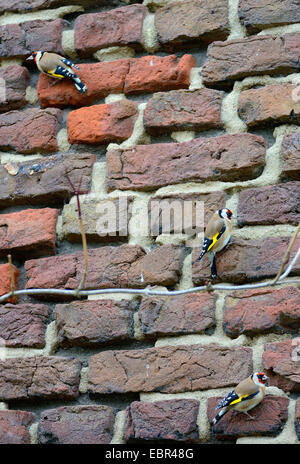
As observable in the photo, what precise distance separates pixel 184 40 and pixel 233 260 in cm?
71

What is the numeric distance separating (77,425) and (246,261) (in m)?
0.55

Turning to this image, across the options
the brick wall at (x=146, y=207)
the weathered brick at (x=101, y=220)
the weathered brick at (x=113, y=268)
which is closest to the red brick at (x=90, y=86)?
the brick wall at (x=146, y=207)

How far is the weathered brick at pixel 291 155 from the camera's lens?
205cm

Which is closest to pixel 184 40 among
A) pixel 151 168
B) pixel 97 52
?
pixel 97 52

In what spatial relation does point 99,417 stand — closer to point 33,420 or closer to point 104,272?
point 33,420

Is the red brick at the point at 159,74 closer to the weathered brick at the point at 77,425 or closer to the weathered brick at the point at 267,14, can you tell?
the weathered brick at the point at 267,14

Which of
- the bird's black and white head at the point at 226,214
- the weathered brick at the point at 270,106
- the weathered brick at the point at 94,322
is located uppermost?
the weathered brick at the point at 270,106

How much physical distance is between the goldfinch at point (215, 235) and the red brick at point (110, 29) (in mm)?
636

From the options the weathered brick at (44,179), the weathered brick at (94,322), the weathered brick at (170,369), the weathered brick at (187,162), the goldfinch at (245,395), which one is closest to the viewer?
the goldfinch at (245,395)

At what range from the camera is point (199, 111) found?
2197 mm

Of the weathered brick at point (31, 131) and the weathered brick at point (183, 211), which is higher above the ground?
the weathered brick at point (31, 131)

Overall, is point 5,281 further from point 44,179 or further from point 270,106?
point 270,106

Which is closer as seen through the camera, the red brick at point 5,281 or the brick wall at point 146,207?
the brick wall at point 146,207

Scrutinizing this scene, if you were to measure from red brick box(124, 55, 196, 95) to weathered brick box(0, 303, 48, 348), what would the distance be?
67 centimetres
